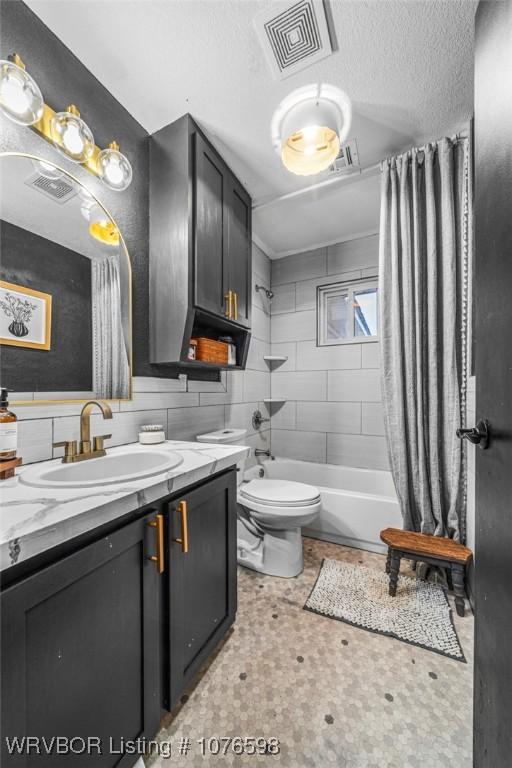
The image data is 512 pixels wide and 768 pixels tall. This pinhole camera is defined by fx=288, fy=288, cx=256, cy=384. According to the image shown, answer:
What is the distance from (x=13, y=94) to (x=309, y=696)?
2.40 metres

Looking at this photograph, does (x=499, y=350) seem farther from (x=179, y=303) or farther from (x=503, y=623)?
(x=179, y=303)

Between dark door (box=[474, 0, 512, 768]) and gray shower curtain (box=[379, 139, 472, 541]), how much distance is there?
3.08 ft

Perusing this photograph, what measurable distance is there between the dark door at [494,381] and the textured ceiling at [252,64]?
1.86ft

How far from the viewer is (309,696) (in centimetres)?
108

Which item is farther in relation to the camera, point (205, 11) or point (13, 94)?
point (205, 11)

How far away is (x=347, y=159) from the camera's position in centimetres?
179

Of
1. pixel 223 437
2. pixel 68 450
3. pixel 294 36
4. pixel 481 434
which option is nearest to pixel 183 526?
pixel 68 450

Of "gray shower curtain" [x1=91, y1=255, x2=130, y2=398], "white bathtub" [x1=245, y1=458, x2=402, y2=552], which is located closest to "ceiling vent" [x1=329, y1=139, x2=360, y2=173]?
"gray shower curtain" [x1=91, y1=255, x2=130, y2=398]

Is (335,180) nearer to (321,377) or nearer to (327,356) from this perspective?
(327,356)

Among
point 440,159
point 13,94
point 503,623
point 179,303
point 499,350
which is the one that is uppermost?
point 440,159

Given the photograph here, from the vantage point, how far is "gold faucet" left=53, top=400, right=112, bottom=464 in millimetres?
1065

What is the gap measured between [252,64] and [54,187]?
1.02 metres

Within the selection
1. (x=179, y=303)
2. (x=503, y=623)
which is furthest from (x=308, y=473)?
(x=503, y=623)

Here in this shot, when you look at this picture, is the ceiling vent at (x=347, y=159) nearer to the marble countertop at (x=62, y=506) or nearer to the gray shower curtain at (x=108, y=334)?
the gray shower curtain at (x=108, y=334)
